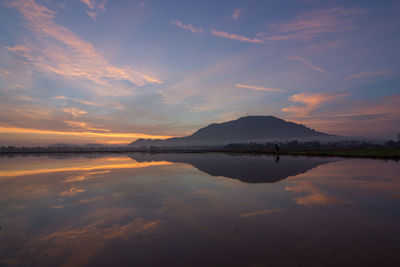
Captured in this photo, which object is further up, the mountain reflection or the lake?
the mountain reflection

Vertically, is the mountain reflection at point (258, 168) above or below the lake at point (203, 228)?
above

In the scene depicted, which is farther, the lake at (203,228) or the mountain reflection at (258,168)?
the mountain reflection at (258,168)

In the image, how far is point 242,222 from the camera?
8562mm

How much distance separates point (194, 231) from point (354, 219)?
649cm

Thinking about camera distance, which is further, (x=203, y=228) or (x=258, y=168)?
(x=258, y=168)

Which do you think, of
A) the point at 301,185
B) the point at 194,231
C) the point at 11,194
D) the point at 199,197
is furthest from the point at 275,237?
the point at 11,194

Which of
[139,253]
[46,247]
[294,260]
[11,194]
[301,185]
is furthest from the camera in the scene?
[301,185]

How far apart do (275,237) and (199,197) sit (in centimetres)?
613

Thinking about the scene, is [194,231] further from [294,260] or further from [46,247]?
[46,247]

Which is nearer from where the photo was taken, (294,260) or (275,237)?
(294,260)

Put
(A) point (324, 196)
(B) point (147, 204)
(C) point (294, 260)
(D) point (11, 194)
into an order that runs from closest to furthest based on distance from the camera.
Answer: (C) point (294, 260) → (B) point (147, 204) → (A) point (324, 196) → (D) point (11, 194)

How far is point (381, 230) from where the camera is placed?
766 cm

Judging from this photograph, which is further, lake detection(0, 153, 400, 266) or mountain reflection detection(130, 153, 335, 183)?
mountain reflection detection(130, 153, 335, 183)

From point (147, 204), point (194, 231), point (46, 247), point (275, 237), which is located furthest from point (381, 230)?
point (46, 247)
